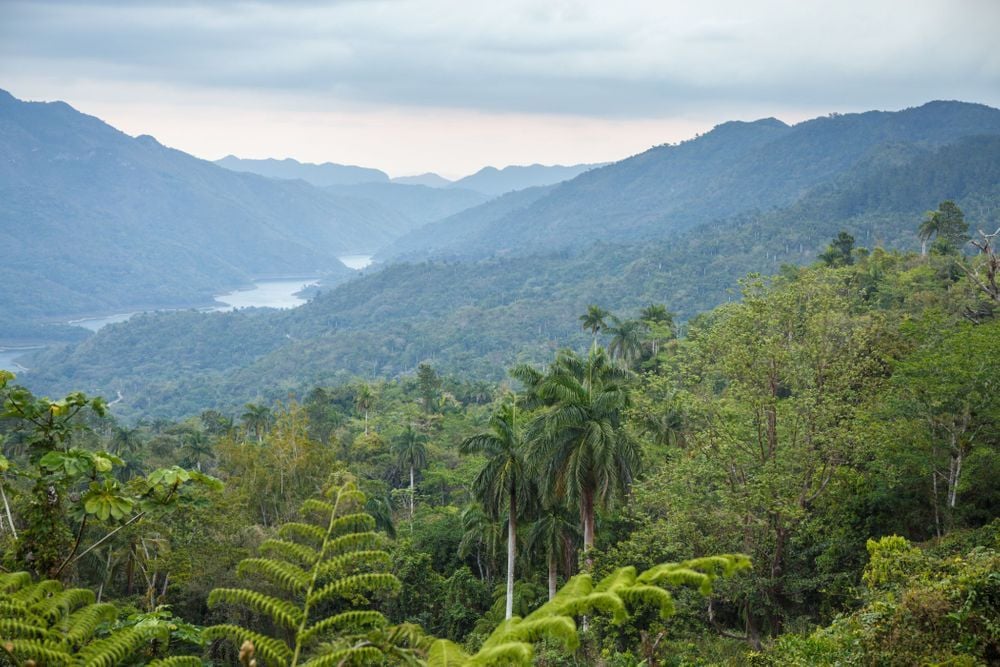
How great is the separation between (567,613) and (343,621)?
5.41 ft

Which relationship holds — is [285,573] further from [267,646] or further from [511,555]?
[511,555]

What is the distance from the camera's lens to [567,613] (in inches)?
202

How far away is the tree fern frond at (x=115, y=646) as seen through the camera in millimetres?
4812

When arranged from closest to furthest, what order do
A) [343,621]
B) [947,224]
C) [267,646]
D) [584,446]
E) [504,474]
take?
1. [267,646]
2. [343,621]
3. [584,446]
4. [504,474]
5. [947,224]

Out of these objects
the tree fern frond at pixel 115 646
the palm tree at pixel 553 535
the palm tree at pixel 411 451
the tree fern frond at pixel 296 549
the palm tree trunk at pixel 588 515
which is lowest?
the palm tree at pixel 411 451

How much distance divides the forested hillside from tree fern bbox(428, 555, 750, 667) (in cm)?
3

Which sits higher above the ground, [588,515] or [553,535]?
[588,515]

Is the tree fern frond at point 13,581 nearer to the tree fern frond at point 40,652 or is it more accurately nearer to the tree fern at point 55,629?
the tree fern at point 55,629

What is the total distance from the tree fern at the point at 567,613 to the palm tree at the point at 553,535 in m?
17.3

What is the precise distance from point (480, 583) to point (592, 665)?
13410mm

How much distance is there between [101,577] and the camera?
2333cm

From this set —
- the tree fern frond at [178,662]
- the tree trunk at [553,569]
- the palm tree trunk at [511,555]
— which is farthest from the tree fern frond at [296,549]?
the palm tree trunk at [511,555]

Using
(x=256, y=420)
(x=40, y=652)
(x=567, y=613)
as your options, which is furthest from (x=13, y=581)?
(x=256, y=420)

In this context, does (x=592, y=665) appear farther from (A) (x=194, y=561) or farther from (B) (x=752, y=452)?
(A) (x=194, y=561)
